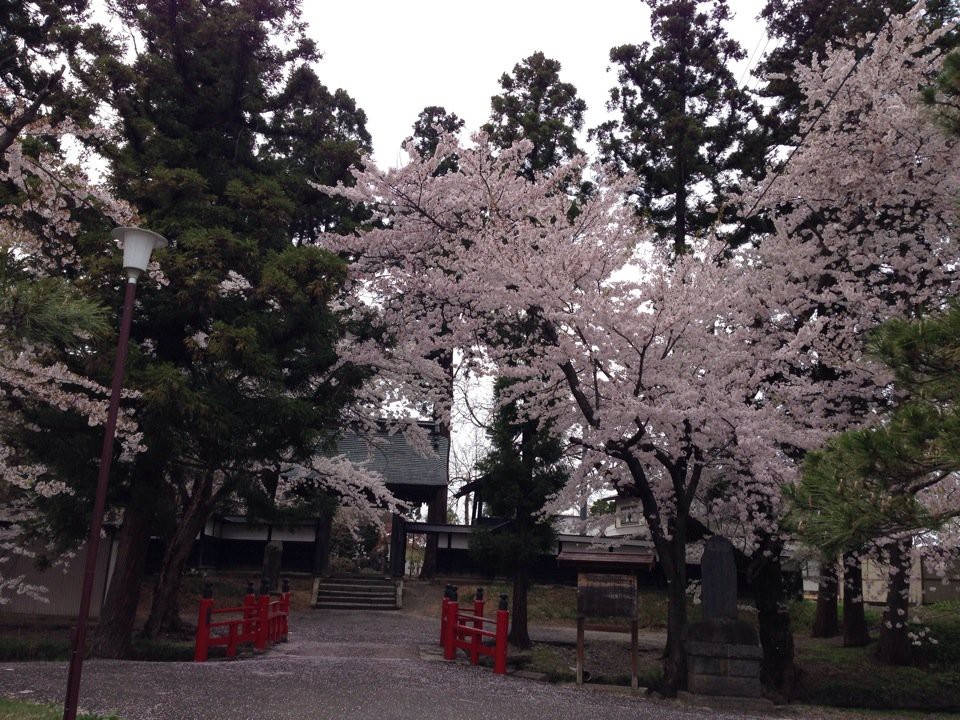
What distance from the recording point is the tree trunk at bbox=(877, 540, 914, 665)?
35.7 ft

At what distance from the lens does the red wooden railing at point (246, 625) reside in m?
9.70

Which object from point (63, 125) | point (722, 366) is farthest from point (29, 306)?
point (722, 366)

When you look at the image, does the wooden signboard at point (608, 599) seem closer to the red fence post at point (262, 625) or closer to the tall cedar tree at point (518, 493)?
the tall cedar tree at point (518, 493)

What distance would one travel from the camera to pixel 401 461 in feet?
80.3

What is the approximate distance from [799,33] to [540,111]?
20.3ft

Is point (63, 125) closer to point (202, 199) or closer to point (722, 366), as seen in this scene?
point (202, 199)

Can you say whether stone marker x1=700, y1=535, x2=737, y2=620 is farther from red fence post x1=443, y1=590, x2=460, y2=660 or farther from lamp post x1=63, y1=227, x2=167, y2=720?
lamp post x1=63, y1=227, x2=167, y2=720

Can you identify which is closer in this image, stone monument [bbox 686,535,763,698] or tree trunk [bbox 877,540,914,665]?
stone monument [bbox 686,535,763,698]

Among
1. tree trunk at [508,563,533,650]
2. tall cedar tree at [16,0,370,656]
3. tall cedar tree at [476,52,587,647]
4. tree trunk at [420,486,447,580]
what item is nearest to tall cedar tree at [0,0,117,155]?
tall cedar tree at [16,0,370,656]

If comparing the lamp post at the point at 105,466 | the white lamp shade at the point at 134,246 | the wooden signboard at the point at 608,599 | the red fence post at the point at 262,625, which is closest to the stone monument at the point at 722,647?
the wooden signboard at the point at 608,599

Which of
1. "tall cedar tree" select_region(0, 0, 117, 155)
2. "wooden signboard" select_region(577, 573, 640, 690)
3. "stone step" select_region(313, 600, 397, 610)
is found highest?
"tall cedar tree" select_region(0, 0, 117, 155)

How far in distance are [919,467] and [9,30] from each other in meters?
11.6

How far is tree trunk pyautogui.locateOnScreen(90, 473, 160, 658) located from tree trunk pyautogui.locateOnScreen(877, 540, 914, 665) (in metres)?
10.6

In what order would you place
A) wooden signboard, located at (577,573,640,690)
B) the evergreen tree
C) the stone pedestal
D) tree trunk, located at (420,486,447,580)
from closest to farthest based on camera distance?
the evergreen tree → the stone pedestal → wooden signboard, located at (577,573,640,690) → tree trunk, located at (420,486,447,580)
